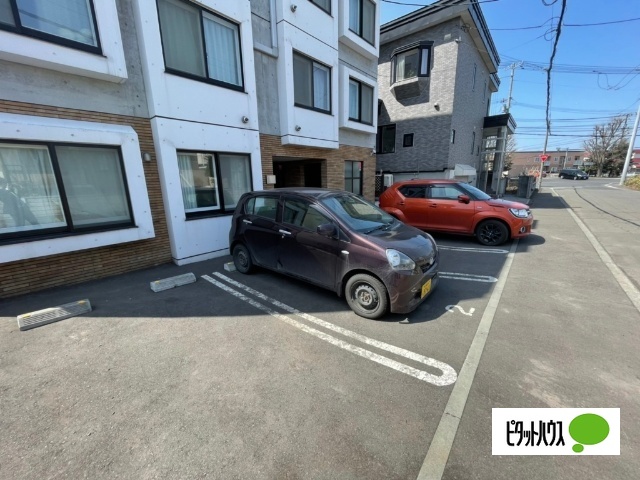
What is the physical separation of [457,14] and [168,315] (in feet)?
55.9

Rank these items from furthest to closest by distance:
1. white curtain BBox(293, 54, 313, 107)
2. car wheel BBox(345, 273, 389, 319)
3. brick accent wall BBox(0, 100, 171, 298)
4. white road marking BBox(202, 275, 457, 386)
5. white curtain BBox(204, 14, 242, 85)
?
white curtain BBox(293, 54, 313, 107) < white curtain BBox(204, 14, 242, 85) < brick accent wall BBox(0, 100, 171, 298) < car wheel BBox(345, 273, 389, 319) < white road marking BBox(202, 275, 457, 386)

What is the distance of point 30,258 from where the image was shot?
4.28m

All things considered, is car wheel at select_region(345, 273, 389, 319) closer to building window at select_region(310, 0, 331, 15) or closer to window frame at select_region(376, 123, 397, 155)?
building window at select_region(310, 0, 331, 15)

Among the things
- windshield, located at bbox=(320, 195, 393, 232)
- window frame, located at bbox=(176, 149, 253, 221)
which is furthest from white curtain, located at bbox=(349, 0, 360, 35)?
windshield, located at bbox=(320, 195, 393, 232)

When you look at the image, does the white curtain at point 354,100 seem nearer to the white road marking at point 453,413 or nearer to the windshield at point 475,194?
the windshield at point 475,194

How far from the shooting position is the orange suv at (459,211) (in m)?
6.61

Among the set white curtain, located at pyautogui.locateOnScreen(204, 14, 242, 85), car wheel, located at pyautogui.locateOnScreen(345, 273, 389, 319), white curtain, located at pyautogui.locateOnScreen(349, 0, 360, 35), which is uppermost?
white curtain, located at pyautogui.locateOnScreen(349, 0, 360, 35)

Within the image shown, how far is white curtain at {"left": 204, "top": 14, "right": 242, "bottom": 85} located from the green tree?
226ft

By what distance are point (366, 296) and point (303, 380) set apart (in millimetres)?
1399

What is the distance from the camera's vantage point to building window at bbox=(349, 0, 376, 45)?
31.3 feet

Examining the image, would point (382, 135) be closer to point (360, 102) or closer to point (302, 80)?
point (360, 102)

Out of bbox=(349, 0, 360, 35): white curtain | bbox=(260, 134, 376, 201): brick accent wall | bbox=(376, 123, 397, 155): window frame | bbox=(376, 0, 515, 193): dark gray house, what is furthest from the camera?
bbox=(376, 123, 397, 155): window frame

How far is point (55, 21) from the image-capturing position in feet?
13.6

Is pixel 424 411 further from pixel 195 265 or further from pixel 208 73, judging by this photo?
pixel 208 73
